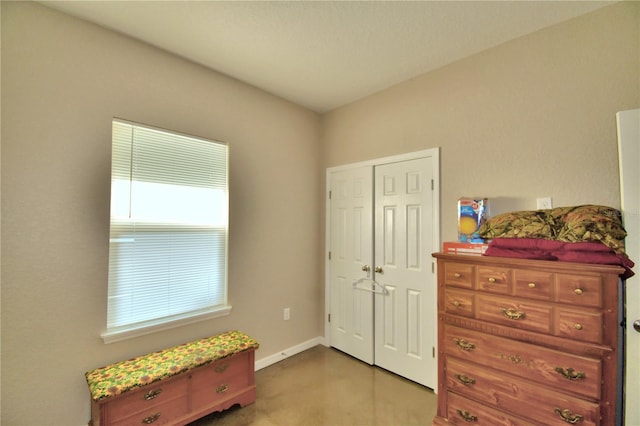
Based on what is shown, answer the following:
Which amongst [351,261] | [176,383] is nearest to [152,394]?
[176,383]

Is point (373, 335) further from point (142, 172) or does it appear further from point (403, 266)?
point (142, 172)

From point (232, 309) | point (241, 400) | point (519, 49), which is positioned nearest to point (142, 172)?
point (232, 309)

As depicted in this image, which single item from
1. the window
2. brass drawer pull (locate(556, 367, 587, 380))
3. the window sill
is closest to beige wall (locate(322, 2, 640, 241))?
brass drawer pull (locate(556, 367, 587, 380))

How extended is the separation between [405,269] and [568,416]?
1.41 metres

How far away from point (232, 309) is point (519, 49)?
123 inches

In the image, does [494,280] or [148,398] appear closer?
[494,280]

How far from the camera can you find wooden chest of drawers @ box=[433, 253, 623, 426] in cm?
132

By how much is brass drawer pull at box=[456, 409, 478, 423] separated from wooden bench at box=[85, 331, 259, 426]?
1491 mm

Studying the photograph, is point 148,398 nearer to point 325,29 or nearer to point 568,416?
point 568,416

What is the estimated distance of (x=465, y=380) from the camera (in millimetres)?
1702

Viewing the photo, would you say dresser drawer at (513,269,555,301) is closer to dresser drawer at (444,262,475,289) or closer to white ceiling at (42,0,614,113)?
dresser drawer at (444,262,475,289)

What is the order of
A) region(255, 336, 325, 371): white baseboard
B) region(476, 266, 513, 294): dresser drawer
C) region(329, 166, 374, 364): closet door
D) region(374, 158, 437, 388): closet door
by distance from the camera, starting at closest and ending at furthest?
region(476, 266, 513, 294): dresser drawer, region(374, 158, 437, 388): closet door, region(255, 336, 325, 371): white baseboard, region(329, 166, 374, 364): closet door

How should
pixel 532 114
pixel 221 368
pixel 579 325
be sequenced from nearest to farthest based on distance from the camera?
1. pixel 579 325
2. pixel 532 114
3. pixel 221 368

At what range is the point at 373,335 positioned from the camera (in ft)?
9.46
